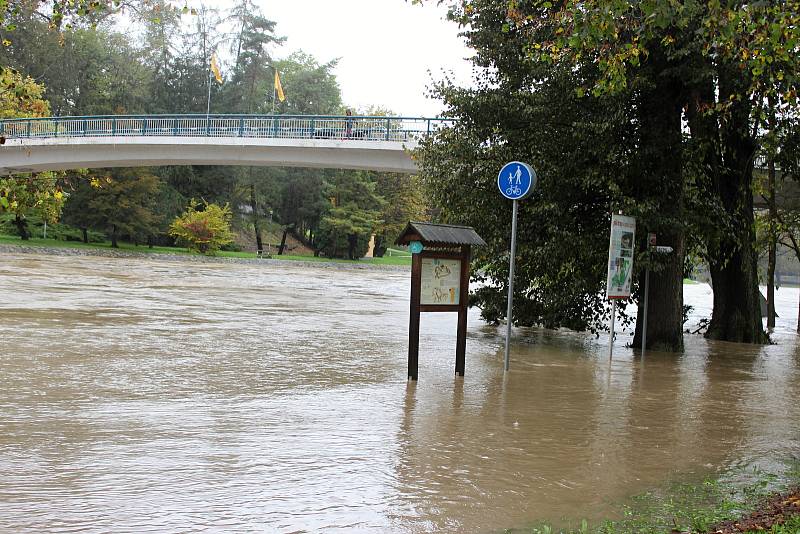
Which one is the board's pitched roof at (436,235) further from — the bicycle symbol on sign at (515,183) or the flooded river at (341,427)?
the flooded river at (341,427)

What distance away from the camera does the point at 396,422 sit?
8055 mm

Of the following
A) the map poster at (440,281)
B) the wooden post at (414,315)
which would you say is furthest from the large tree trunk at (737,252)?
the wooden post at (414,315)

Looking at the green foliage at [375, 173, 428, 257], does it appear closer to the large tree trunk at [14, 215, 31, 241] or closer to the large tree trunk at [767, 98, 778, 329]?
the large tree trunk at [14, 215, 31, 241]

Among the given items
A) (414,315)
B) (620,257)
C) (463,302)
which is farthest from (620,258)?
(414,315)

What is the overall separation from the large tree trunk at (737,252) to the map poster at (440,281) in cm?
787

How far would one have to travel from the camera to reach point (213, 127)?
37.5 m

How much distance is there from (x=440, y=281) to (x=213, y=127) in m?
28.7

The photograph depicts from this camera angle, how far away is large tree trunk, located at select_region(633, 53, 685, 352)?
49.0ft

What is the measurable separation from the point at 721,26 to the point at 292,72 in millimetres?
81405

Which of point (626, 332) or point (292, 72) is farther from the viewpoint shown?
point (292, 72)

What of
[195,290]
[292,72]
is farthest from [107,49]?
[195,290]

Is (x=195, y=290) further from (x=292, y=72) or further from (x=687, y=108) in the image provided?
(x=292, y=72)

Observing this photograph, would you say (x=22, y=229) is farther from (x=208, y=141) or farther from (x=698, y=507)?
(x=698, y=507)

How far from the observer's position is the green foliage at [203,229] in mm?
62875
